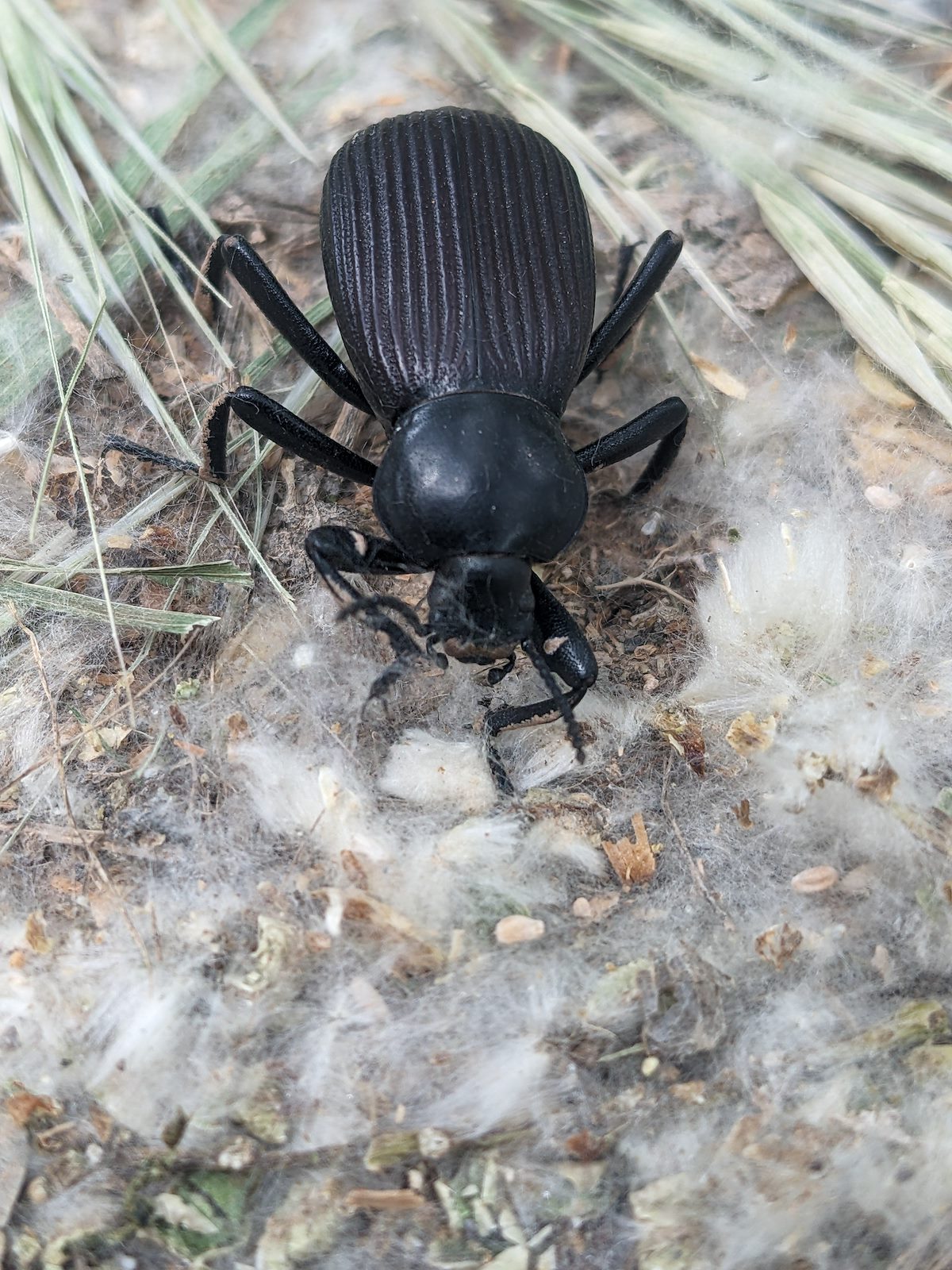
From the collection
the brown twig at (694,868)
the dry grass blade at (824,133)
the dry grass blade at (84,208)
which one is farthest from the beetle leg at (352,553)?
the dry grass blade at (824,133)

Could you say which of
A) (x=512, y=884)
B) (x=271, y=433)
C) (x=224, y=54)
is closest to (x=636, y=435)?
(x=271, y=433)

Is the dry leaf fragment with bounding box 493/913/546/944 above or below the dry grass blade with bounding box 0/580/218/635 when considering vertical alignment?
below

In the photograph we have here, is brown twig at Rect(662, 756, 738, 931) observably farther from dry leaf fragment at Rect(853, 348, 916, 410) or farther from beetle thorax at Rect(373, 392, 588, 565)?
dry leaf fragment at Rect(853, 348, 916, 410)

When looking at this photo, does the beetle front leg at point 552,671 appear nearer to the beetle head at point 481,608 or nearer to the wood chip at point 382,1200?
the beetle head at point 481,608

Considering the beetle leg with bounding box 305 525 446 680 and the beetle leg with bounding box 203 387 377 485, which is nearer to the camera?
the beetle leg with bounding box 305 525 446 680

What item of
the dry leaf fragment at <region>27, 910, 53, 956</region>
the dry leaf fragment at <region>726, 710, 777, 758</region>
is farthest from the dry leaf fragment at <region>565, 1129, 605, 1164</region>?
the dry leaf fragment at <region>27, 910, 53, 956</region>

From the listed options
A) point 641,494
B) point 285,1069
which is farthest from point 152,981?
point 641,494
